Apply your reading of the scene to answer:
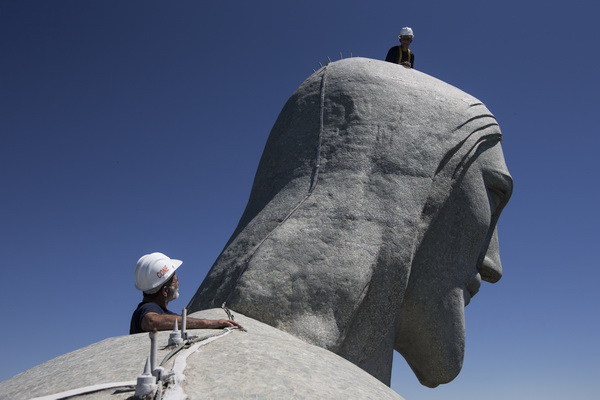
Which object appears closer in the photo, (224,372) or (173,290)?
(224,372)

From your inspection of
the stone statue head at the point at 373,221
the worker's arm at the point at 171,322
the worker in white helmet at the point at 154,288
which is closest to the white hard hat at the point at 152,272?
the worker in white helmet at the point at 154,288

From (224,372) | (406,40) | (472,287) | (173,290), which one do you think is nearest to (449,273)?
(472,287)

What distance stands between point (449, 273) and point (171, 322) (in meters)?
3.04

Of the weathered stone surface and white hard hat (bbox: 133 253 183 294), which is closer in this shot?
the weathered stone surface

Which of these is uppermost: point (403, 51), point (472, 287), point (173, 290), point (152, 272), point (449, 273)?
point (403, 51)

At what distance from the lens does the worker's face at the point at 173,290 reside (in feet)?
14.6

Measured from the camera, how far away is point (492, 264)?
6668mm

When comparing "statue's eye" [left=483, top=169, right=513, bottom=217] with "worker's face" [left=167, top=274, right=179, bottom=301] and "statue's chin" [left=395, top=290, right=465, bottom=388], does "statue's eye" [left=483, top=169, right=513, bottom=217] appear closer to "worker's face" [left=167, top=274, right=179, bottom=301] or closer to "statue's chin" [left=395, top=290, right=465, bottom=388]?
"statue's chin" [left=395, top=290, right=465, bottom=388]

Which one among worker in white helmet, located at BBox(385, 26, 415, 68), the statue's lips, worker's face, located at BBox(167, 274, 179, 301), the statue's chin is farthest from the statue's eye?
worker's face, located at BBox(167, 274, 179, 301)

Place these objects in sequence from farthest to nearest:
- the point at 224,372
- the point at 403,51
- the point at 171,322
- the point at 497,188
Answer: the point at 403,51 < the point at 497,188 < the point at 171,322 < the point at 224,372

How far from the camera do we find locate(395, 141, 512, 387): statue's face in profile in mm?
5961

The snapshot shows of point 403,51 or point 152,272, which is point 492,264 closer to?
point 403,51

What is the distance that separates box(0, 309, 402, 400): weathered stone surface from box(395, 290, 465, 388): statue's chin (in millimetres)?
2295

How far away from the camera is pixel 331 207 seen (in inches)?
215
